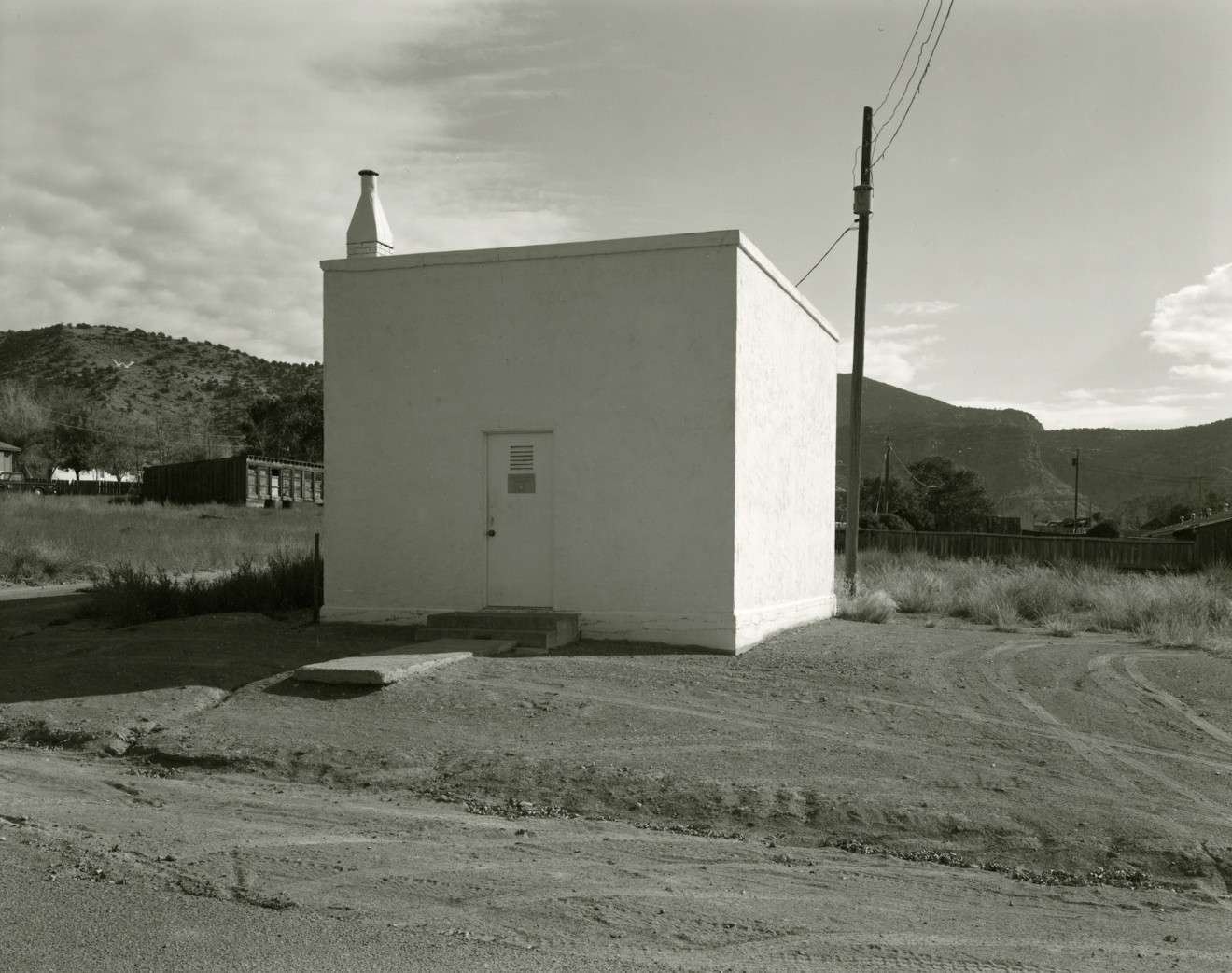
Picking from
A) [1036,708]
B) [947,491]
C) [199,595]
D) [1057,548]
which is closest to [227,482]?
[1057,548]

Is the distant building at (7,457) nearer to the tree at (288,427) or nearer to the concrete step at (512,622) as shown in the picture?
the tree at (288,427)

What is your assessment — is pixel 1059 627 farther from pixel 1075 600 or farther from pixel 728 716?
pixel 728 716

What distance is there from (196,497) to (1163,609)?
137ft

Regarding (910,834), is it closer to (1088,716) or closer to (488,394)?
(1088,716)

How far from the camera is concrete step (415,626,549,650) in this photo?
12008 millimetres

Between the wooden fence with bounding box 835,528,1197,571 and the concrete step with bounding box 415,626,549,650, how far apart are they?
22346 millimetres

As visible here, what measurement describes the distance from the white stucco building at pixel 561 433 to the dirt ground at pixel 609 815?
1485 mm

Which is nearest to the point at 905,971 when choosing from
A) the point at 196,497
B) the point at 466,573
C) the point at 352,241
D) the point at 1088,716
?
the point at 1088,716

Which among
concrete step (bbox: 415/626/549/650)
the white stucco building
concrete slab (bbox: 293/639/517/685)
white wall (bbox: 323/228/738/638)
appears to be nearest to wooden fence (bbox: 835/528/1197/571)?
the white stucco building

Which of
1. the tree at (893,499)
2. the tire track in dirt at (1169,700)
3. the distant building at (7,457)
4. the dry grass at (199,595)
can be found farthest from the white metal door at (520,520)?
the distant building at (7,457)

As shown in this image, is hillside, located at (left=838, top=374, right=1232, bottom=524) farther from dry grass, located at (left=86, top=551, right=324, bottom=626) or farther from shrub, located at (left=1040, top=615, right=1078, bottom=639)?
dry grass, located at (left=86, top=551, right=324, bottom=626)

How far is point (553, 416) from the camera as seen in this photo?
42.8 feet

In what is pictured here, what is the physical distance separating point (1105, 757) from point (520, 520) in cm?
717

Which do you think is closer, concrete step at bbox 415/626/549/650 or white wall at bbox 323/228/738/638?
concrete step at bbox 415/626/549/650
